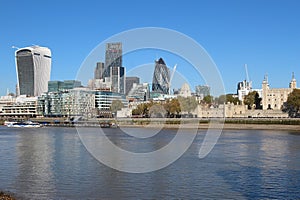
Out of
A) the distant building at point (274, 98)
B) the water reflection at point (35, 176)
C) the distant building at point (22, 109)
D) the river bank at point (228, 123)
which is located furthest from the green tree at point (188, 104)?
the distant building at point (22, 109)

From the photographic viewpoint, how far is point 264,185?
19.5m

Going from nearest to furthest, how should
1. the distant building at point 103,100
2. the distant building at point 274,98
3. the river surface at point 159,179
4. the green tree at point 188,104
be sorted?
the river surface at point 159,179, the green tree at point 188,104, the distant building at point 274,98, the distant building at point 103,100

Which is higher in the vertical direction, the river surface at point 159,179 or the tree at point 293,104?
the tree at point 293,104

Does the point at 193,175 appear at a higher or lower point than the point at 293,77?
lower

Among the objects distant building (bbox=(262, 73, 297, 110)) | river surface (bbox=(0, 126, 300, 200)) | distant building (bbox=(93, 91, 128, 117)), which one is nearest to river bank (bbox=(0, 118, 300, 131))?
distant building (bbox=(262, 73, 297, 110))

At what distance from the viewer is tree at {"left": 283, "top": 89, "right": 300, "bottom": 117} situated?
9181cm

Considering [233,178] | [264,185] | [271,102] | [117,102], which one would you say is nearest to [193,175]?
[233,178]

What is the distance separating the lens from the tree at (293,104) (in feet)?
301

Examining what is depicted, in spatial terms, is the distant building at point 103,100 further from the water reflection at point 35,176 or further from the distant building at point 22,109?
the water reflection at point 35,176

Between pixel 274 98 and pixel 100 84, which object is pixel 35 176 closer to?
pixel 274 98

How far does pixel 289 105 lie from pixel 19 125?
65575mm

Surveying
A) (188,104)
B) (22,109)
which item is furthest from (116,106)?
(22,109)

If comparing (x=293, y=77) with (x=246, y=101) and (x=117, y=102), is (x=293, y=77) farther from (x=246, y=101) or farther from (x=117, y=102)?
(x=117, y=102)

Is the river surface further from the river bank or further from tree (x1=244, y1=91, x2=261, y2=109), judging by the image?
tree (x1=244, y1=91, x2=261, y2=109)
